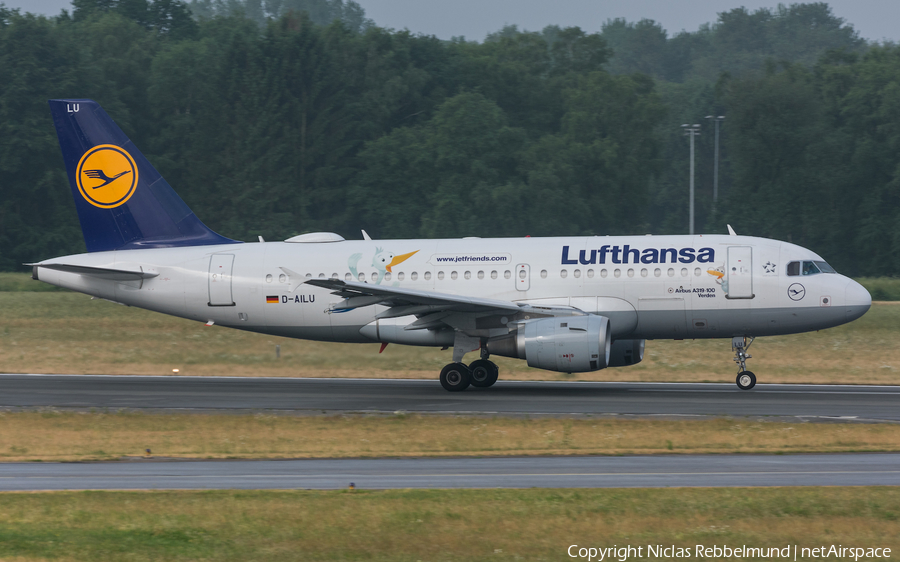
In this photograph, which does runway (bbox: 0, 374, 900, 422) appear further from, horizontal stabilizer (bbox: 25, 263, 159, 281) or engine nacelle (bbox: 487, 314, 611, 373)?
horizontal stabilizer (bbox: 25, 263, 159, 281)

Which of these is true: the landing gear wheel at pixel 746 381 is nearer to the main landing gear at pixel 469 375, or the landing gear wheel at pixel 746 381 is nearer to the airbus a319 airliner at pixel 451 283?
the airbus a319 airliner at pixel 451 283

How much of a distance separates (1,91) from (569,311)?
62.2 m

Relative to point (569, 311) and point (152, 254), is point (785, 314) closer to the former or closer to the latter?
point (569, 311)

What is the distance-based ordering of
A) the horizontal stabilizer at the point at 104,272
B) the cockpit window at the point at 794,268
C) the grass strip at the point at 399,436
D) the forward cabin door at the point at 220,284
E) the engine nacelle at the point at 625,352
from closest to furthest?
the grass strip at the point at 399,436 < the cockpit window at the point at 794,268 < the engine nacelle at the point at 625,352 < the horizontal stabilizer at the point at 104,272 < the forward cabin door at the point at 220,284

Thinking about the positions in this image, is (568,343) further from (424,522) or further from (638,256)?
(424,522)

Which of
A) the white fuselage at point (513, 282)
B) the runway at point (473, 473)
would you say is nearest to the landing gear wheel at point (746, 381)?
the white fuselage at point (513, 282)

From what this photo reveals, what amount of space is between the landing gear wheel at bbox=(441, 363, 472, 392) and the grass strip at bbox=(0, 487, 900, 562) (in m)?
13.0

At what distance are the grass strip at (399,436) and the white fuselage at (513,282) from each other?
6327 mm

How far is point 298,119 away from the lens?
81.6 m

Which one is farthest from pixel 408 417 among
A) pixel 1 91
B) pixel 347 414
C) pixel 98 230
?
pixel 1 91

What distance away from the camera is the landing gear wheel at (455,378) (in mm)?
27938

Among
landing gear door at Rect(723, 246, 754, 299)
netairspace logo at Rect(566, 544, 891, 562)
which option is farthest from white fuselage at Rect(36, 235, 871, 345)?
netairspace logo at Rect(566, 544, 891, 562)

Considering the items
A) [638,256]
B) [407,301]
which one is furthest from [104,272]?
[638,256]

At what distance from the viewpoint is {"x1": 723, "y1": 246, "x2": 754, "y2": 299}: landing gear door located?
27406 mm
